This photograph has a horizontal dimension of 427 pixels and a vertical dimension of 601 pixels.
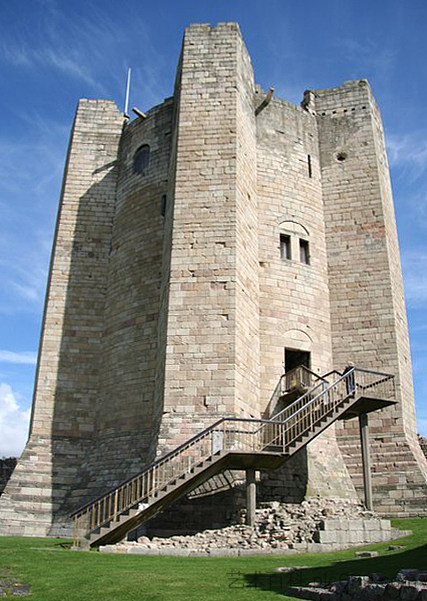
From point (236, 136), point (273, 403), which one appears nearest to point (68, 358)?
point (273, 403)

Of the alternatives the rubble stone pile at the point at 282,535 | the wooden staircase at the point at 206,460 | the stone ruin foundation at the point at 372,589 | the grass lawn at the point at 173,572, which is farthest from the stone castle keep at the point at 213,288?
Result: the stone ruin foundation at the point at 372,589

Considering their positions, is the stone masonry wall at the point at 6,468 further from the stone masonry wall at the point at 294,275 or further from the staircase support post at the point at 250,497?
the staircase support post at the point at 250,497

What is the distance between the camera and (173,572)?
319 inches

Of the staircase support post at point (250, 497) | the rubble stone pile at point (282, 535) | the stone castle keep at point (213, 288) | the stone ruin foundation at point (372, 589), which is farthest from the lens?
the stone castle keep at point (213, 288)

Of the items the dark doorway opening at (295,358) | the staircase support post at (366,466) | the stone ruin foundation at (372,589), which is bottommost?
the stone ruin foundation at (372,589)

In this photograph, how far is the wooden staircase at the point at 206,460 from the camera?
11.0 meters

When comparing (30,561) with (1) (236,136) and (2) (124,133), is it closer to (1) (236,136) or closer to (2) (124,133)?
(1) (236,136)

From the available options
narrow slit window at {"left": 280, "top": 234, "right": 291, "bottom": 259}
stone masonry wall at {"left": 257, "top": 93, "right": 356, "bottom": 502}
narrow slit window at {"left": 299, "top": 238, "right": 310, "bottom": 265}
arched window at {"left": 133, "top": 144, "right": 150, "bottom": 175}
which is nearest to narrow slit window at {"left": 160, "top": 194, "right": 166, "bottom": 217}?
arched window at {"left": 133, "top": 144, "right": 150, "bottom": 175}

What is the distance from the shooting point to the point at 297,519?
470 inches

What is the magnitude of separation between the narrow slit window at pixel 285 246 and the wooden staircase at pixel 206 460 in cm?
476

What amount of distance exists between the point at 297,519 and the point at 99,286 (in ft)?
33.4

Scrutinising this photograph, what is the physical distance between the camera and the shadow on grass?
7386 millimetres

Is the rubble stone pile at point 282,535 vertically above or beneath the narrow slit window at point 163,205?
beneath

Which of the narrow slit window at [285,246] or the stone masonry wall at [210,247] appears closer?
the stone masonry wall at [210,247]
